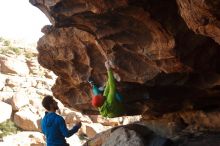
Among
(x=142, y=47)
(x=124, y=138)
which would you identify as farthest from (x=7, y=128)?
(x=142, y=47)

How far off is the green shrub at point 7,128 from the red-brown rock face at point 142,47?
57.7ft

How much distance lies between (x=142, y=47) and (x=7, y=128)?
2302 centimetres

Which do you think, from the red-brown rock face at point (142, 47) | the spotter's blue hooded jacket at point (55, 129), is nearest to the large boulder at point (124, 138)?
the red-brown rock face at point (142, 47)

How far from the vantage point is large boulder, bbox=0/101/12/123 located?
32219mm

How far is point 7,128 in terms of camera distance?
3127 cm

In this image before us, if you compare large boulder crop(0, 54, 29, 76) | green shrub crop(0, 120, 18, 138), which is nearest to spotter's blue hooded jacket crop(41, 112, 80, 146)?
green shrub crop(0, 120, 18, 138)

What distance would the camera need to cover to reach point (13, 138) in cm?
2994

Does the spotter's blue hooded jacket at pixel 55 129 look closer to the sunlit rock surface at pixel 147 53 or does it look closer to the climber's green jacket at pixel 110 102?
the climber's green jacket at pixel 110 102

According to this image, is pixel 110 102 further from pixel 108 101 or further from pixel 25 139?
pixel 25 139

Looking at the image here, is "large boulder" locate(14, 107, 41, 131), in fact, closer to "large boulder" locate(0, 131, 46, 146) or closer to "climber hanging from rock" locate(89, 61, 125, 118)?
"large boulder" locate(0, 131, 46, 146)

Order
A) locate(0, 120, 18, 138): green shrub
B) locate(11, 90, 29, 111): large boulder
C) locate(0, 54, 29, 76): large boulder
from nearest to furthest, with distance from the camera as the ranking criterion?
locate(0, 120, 18, 138): green shrub < locate(11, 90, 29, 111): large boulder < locate(0, 54, 29, 76): large boulder

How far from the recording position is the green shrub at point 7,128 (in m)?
30.6

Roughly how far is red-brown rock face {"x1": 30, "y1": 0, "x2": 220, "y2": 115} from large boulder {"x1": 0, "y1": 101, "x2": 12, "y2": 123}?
744 inches

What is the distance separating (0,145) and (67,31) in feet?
62.2
